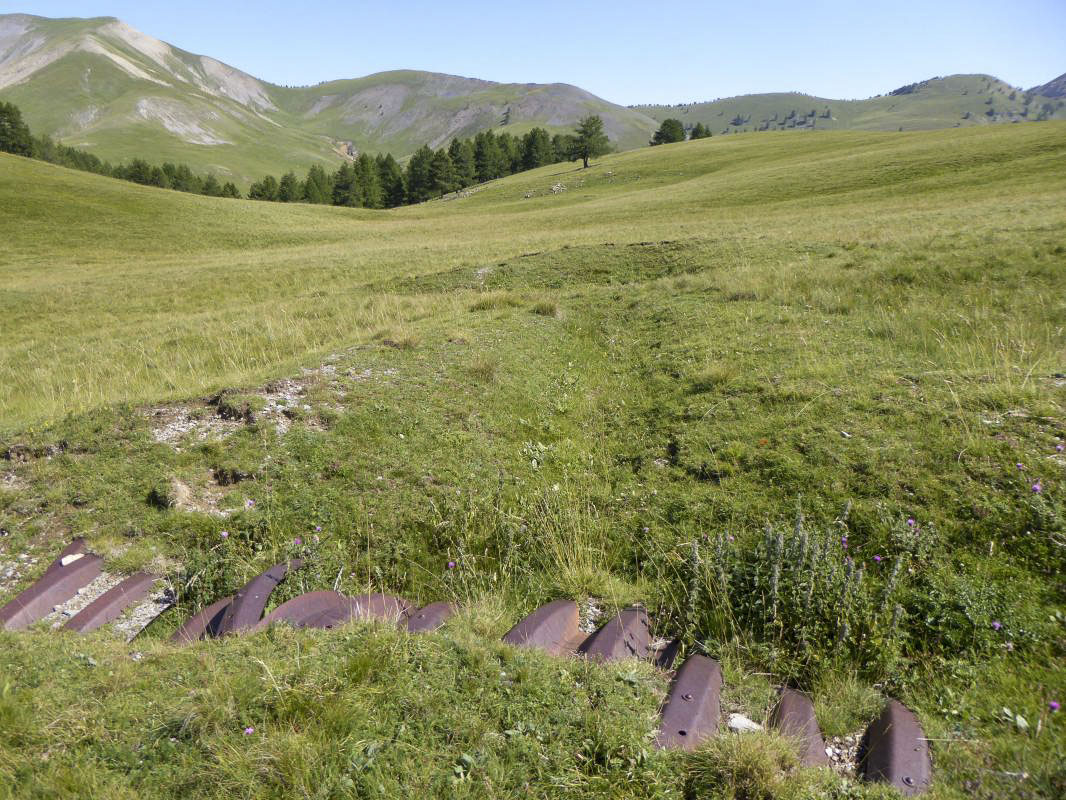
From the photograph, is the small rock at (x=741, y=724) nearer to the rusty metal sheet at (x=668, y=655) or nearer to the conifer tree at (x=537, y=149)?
the rusty metal sheet at (x=668, y=655)

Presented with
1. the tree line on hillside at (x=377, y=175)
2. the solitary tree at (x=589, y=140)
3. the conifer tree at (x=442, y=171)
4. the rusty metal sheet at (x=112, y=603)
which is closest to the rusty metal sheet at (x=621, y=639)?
the rusty metal sheet at (x=112, y=603)

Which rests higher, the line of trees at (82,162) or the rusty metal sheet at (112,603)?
the line of trees at (82,162)

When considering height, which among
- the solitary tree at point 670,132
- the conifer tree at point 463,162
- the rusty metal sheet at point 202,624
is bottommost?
the rusty metal sheet at point 202,624

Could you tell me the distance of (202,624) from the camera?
174 inches

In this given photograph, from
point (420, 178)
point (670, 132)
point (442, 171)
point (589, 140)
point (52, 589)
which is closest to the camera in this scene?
point (52, 589)

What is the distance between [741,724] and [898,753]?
2.71 ft

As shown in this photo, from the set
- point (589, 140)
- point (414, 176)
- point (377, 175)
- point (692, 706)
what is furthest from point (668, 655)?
point (377, 175)

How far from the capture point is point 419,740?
9.49 ft

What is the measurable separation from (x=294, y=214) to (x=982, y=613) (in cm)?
6459

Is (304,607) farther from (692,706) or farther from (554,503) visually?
(692,706)

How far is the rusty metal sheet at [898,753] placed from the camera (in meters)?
2.92

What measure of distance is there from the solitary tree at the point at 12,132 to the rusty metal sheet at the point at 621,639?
118 metres

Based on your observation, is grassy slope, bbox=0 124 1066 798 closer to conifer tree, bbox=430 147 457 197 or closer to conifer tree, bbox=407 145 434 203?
conifer tree, bbox=430 147 457 197

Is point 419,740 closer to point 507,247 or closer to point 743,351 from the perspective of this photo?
point 743,351
